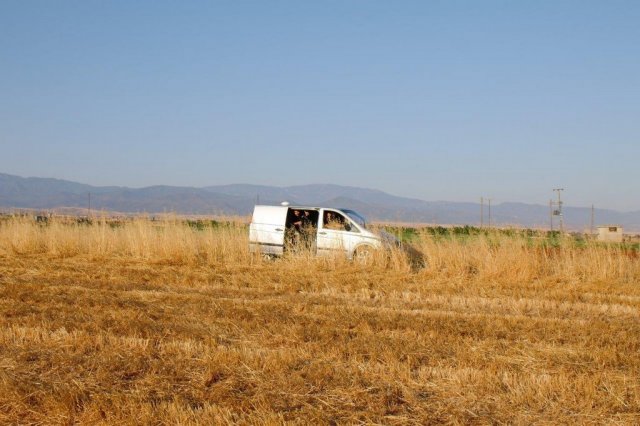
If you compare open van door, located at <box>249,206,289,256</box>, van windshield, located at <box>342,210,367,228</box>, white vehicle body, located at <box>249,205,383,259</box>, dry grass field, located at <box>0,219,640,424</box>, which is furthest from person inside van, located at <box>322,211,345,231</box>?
dry grass field, located at <box>0,219,640,424</box>

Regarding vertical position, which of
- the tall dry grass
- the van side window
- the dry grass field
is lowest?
the dry grass field

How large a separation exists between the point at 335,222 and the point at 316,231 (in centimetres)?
60

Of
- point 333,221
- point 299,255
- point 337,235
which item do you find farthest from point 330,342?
point 333,221

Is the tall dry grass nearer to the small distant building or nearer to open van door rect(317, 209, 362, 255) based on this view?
open van door rect(317, 209, 362, 255)

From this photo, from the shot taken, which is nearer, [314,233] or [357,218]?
[314,233]

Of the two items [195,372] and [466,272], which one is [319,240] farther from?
[195,372]

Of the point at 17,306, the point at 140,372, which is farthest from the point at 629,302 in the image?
the point at 17,306

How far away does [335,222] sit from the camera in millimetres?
19984

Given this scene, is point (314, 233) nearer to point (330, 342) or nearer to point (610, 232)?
point (330, 342)

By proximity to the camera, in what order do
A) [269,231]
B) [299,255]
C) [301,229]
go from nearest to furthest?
[299,255] < [301,229] < [269,231]

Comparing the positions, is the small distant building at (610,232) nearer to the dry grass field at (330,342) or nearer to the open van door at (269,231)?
the dry grass field at (330,342)

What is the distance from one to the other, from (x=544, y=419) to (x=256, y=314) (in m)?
5.76

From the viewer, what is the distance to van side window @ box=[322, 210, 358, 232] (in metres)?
19.9

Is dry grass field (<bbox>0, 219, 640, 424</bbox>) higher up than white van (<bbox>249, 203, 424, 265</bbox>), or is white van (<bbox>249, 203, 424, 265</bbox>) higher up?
white van (<bbox>249, 203, 424, 265</bbox>)
